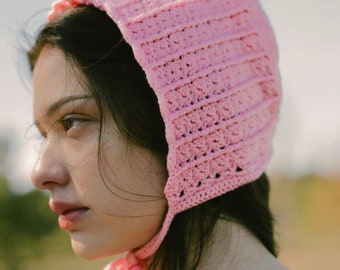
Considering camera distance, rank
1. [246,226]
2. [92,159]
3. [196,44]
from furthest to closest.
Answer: [246,226]
[196,44]
[92,159]

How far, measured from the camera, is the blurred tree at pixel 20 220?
1631 cm

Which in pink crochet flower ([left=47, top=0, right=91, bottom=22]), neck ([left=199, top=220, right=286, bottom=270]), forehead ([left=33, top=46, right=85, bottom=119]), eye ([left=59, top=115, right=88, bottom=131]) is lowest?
neck ([left=199, top=220, right=286, bottom=270])

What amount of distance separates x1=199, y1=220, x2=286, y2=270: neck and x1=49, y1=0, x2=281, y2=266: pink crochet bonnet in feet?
0.51

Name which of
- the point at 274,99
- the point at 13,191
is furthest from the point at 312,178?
the point at 274,99

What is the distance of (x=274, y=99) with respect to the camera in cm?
217

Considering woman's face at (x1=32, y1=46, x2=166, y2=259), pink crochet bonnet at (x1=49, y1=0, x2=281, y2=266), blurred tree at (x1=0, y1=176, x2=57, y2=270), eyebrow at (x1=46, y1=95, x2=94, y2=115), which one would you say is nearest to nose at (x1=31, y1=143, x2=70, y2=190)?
woman's face at (x1=32, y1=46, x2=166, y2=259)

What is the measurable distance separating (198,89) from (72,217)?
0.51 metres

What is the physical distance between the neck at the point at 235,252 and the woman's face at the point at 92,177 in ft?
0.64

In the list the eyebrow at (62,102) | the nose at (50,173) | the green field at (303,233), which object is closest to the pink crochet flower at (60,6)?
the eyebrow at (62,102)

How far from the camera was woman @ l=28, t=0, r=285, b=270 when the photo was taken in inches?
72.6

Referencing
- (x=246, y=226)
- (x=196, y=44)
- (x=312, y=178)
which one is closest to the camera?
(x=196, y=44)

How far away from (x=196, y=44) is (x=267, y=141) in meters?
0.40

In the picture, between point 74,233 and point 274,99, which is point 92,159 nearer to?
point 74,233

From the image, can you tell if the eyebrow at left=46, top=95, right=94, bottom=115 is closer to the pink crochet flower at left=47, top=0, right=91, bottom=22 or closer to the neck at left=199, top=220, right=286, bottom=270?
the pink crochet flower at left=47, top=0, right=91, bottom=22
